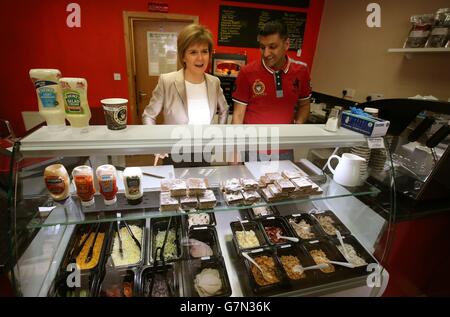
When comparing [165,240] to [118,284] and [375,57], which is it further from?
[375,57]

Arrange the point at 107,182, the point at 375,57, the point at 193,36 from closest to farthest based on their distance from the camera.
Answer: the point at 107,182
the point at 193,36
the point at 375,57

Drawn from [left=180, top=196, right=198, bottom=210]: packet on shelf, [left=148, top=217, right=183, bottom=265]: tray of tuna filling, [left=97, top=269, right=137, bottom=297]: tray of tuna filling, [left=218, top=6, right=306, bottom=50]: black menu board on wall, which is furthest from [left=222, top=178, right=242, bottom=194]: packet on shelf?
[left=218, top=6, right=306, bottom=50]: black menu board on wall

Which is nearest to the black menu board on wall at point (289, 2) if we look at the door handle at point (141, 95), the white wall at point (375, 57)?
the white wall at point (375, 57)

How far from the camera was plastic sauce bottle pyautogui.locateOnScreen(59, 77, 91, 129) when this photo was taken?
946 millimetres

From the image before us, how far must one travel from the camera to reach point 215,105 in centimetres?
212

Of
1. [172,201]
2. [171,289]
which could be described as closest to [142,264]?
[171,289]

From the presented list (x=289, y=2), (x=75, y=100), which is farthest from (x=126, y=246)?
(x=289, y=2)

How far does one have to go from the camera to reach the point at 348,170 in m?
1.32

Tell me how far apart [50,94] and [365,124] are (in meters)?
1.44

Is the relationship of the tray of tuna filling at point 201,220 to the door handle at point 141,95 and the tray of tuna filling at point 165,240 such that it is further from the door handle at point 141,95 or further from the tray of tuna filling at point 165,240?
the door handle at point 141,95

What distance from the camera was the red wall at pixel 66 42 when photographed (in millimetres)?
3895

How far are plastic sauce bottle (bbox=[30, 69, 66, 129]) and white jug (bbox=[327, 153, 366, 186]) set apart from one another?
4.49 ft

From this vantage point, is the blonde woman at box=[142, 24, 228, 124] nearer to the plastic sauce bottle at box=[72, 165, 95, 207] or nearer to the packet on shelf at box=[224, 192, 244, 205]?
the plastic sauce bottle at box=[72, 165, 95, 207]
